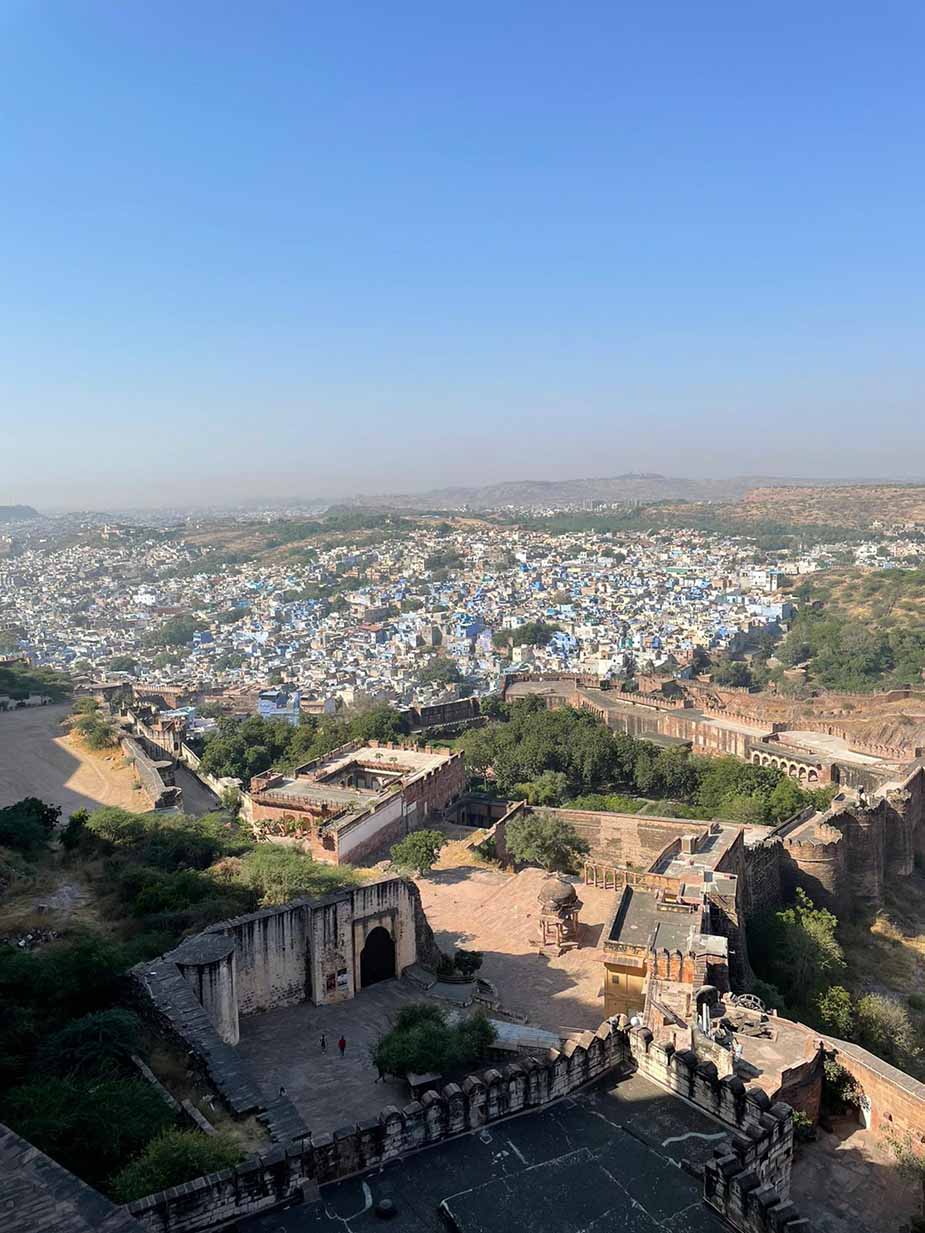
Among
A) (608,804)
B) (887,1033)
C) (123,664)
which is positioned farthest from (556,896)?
(123,664)

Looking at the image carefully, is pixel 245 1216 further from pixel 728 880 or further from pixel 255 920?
pixel 728 880

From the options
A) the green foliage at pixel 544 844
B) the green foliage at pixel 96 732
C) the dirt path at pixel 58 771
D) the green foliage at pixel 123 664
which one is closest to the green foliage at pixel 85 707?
the dirt path at pixel 58 771

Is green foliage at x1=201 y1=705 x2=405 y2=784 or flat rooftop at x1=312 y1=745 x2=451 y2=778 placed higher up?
flat rooftop at x1=312 y1=745 x2=451 y2=778

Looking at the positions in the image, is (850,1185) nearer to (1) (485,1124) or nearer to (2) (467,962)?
(2) (467,962)

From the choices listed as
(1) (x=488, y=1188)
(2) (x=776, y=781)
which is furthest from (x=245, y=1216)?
(2) (x=776, y=781)

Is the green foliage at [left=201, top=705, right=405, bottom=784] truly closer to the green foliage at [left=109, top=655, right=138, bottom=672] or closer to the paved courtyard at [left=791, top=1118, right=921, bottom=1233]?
the paved courtyard at [left=791, top=1118, right=921, bottom=1233]

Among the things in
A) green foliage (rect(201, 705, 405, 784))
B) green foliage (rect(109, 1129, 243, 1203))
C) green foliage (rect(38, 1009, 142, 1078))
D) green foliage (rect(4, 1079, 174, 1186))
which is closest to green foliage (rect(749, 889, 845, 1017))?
green foliage (rect(38, 1009, 142, 1078))
